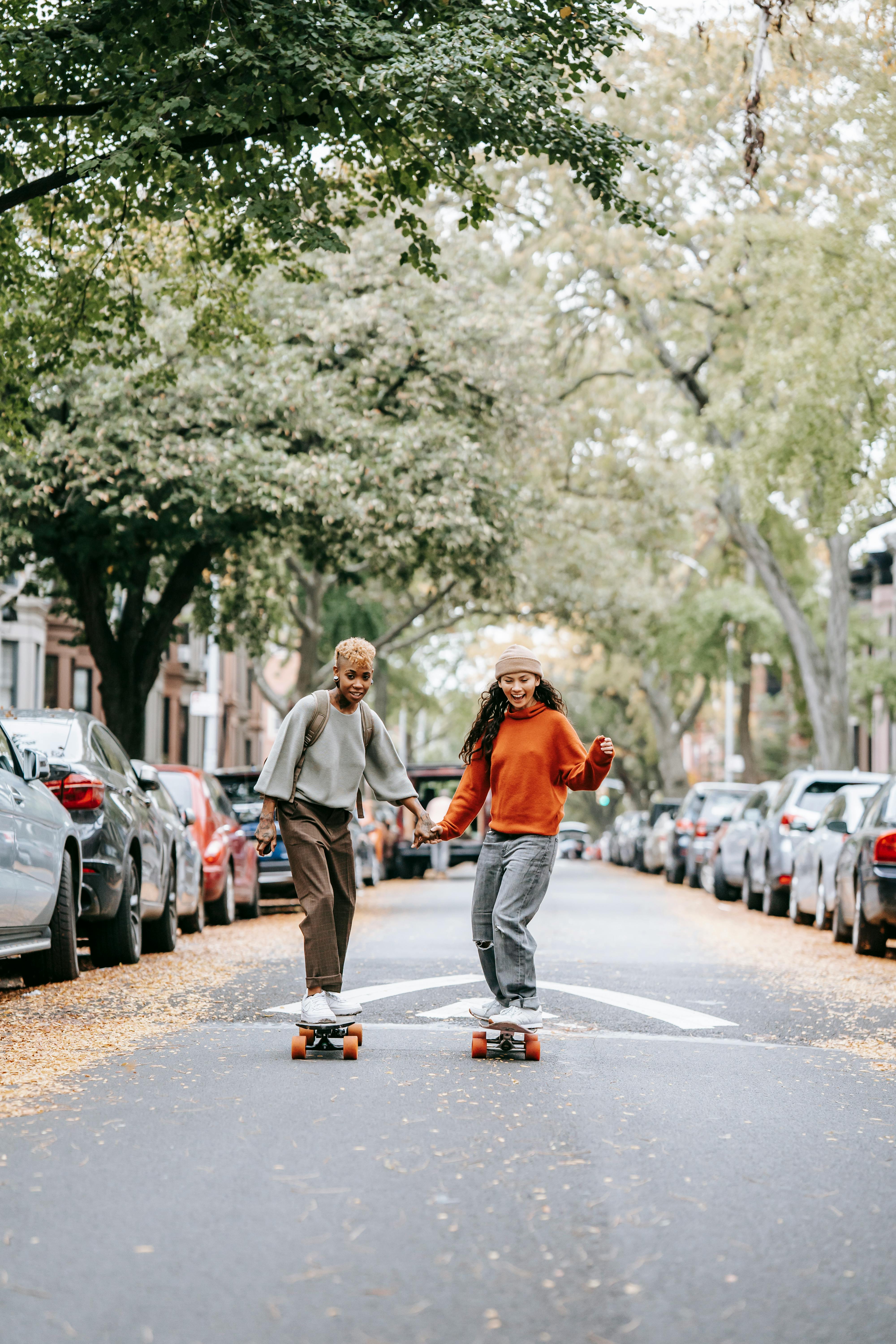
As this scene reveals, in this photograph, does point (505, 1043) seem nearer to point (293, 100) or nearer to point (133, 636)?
point (293, 100)

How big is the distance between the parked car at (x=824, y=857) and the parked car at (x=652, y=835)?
571 inches

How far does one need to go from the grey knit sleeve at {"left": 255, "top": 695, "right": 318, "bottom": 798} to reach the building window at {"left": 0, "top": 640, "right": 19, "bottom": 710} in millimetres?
31081

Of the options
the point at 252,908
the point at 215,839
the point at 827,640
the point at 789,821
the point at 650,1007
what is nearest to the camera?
the point at 650,1007

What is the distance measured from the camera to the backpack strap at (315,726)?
782 cm

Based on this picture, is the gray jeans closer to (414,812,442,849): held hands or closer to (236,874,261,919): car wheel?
(414,812,442,849): held hands

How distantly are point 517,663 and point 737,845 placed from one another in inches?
612

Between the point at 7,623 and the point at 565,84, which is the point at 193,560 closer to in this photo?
the point at 565,84

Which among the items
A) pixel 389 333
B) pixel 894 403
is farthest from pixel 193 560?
pixel 894 403

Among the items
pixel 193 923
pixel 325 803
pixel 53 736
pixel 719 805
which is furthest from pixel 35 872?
pixel 719 805

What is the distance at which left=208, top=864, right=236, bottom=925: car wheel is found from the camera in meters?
17.1

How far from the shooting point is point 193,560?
23203 mm

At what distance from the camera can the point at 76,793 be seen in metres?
11.2

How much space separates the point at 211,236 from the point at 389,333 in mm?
4343

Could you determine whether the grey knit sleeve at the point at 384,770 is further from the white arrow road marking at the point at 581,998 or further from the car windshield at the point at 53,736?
the car windshield at the point at 53,736
